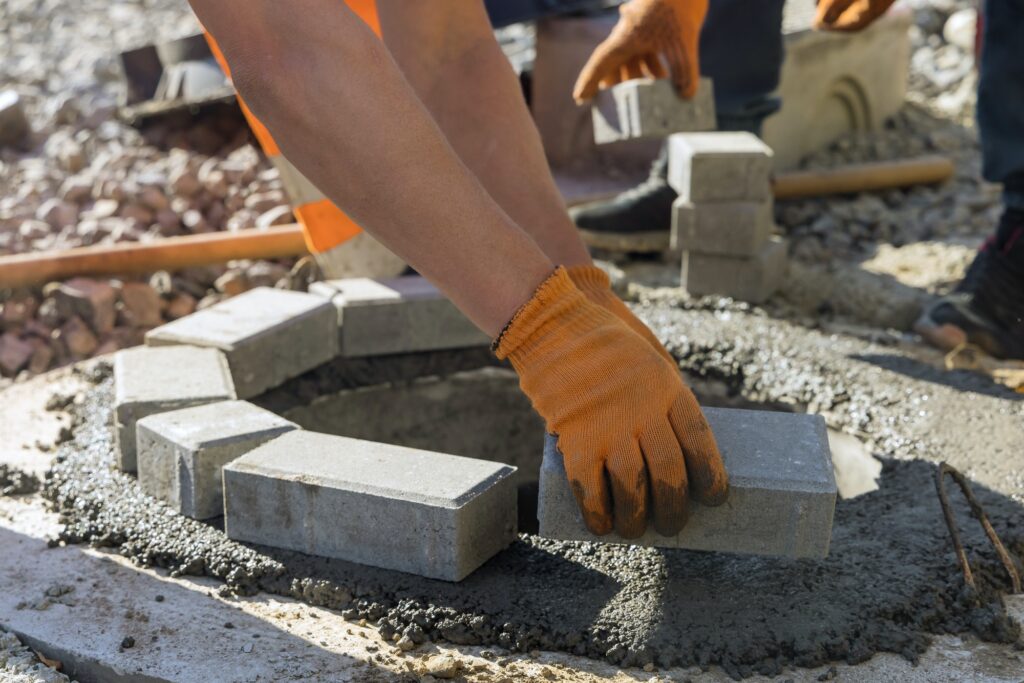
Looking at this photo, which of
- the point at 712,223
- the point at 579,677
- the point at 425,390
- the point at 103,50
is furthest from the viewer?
the point at 103,50

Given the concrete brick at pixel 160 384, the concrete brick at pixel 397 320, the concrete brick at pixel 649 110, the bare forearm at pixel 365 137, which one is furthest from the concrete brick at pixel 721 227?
the bare forearm at pixel 365 137

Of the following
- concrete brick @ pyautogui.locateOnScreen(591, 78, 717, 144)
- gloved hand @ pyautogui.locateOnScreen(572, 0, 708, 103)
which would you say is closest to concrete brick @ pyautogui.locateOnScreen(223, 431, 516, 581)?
gloved hand @ pyautogui.locateOnScreen(572, 0, 708, 103)

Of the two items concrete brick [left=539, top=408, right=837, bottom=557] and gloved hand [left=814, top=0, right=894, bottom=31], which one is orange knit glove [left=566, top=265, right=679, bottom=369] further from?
gloved hand [left=814, top=0, right=894, bottom=31]

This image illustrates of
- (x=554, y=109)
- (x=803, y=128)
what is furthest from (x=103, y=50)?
(x=803, y=128)

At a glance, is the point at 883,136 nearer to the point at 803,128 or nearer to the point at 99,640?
the point at 803,128

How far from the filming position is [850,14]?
12.0ft

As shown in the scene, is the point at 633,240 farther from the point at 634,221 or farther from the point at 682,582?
the point at 682,582

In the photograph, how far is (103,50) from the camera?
778cm

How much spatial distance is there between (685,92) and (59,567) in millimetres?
2502

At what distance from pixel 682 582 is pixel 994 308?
206 cm

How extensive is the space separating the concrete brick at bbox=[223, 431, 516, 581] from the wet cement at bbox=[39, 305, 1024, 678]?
0.04 metres

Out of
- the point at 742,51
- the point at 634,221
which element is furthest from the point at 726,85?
the point at 634,221

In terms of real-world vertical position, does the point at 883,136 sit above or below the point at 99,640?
above

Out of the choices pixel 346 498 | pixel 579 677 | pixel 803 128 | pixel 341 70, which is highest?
pixel 341 70
